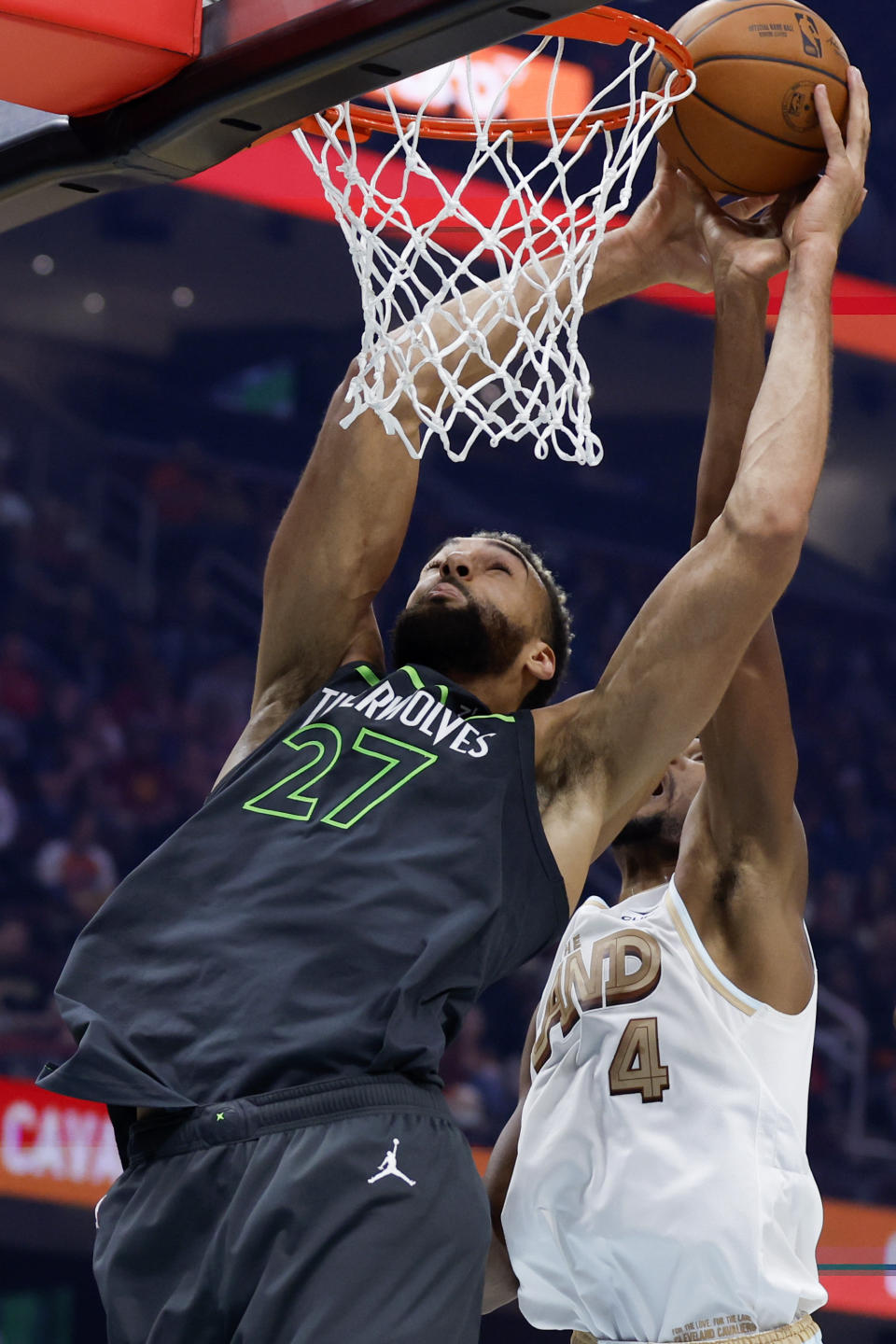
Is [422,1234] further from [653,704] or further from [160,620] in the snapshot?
[160,620]

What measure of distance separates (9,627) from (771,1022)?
5.71m

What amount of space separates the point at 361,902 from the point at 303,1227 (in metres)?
0.39

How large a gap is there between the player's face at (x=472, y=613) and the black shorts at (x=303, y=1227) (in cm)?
74

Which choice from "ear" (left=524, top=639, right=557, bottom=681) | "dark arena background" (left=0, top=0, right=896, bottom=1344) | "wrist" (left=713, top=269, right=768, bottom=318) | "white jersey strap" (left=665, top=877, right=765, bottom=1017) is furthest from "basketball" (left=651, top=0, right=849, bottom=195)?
"dark arena background" (left=0, top=0, right=896, bottom=1344)

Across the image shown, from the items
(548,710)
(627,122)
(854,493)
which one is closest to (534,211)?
(627,122)

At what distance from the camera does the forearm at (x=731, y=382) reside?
2338mm

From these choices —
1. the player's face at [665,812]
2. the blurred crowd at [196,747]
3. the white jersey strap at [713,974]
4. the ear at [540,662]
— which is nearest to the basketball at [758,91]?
the ear at [540,662]

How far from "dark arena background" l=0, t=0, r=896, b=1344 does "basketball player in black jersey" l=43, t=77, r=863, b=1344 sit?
4.62 metres

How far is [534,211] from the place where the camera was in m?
2.28

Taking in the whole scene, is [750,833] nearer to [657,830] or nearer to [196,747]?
[657,830]

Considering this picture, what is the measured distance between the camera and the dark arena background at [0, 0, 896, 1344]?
714 centimetres

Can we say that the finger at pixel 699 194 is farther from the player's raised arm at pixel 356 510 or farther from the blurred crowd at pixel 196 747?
the blurred crowd at pixel 196 747

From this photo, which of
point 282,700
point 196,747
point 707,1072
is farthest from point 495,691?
point 196,747

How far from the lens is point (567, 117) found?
2.63 m
